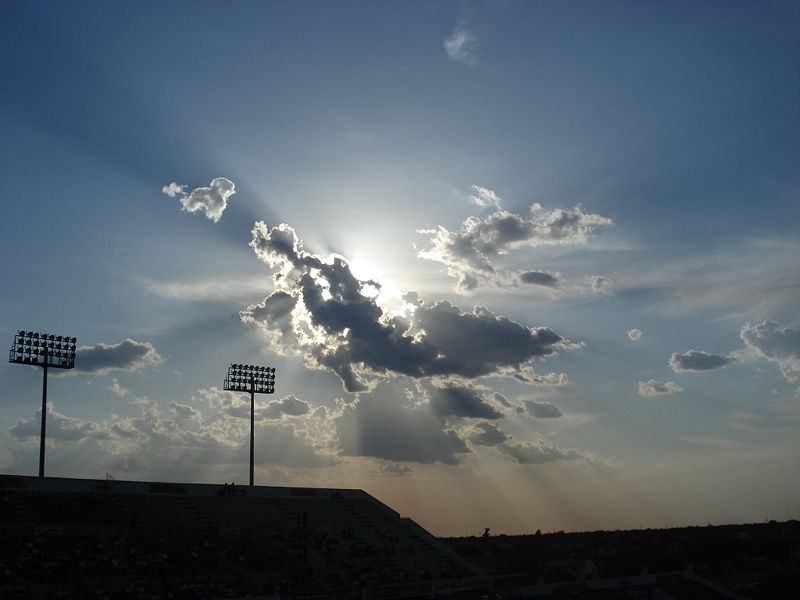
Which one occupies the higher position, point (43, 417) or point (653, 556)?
point (43, 417)

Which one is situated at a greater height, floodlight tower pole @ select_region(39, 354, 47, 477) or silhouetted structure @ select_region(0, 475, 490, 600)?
floodlight tower pole @ select_region(39, 354, 47, 477)

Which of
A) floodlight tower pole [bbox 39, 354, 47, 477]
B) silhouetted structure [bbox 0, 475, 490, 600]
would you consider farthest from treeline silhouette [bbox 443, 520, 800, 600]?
floodlight tower pole [bbox 39, 354, 47, 477]

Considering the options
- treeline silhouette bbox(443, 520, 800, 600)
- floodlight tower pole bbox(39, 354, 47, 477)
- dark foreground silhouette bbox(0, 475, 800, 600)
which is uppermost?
floodlight tower pole bbox(39, 354, 47, 477)

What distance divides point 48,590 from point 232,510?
16.4m

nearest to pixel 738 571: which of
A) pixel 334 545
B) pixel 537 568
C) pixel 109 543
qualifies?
pixel 537 568

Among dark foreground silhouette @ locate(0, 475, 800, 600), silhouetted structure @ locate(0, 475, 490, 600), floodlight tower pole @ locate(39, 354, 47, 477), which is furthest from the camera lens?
floodlight tower pole @ locate(39, 354, 47, 477)

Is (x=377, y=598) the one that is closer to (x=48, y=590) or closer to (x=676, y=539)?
(x=48, y=590)

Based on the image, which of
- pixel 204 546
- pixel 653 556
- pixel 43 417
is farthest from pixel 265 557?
pixel 653 556

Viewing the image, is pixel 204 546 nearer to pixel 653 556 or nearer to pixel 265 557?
pixel 265 557

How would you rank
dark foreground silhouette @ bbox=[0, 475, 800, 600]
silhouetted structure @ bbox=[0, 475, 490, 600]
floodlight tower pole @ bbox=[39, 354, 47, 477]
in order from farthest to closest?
floodlight tower pole @ bbox=[39, 354, 47, 477] → dark foreground silhouette @ bbox=[0, 475, 800, 600] → silhouetted structure @ bbox=[0, 475, 490, 600]

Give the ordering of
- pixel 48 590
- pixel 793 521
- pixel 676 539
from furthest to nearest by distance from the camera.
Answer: pixel 793 521, pixel 676 539, pixel 48 590

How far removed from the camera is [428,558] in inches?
1957

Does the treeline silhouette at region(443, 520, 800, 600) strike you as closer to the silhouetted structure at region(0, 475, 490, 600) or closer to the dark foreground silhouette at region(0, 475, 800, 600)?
the dark foreground silhouette at region(0, 475, 800, 600)

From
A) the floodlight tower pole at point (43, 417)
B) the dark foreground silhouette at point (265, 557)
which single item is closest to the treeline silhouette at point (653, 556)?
the dark foreground silhouette at point (265, 557)
